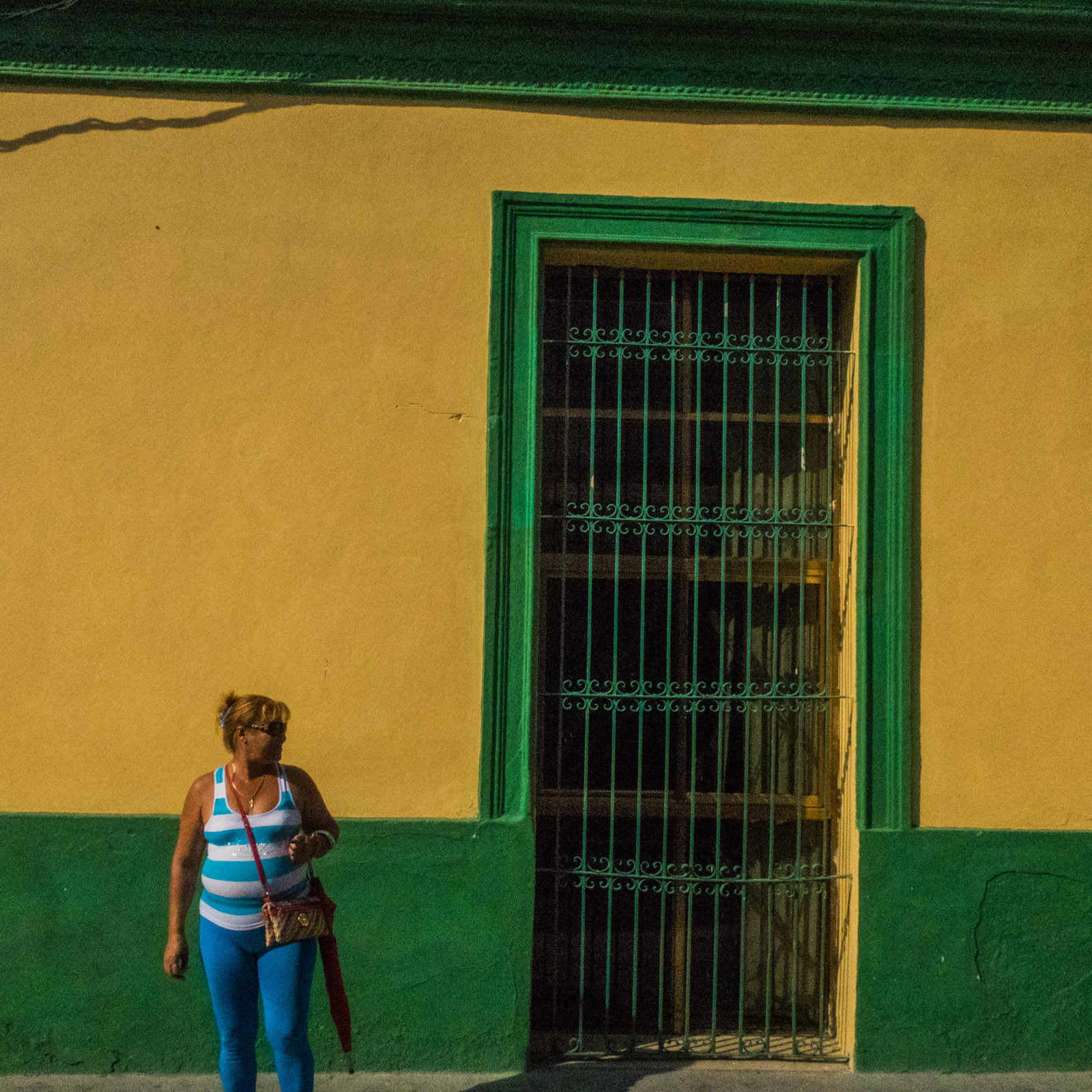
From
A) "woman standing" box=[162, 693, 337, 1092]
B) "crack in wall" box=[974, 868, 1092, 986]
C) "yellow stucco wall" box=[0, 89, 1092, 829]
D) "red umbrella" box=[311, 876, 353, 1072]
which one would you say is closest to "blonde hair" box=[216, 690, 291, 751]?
"woman standing" box=[162, 693, 337, 1092]

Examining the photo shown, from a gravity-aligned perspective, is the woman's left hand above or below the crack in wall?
above

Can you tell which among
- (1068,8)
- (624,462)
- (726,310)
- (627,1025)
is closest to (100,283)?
(624,462)

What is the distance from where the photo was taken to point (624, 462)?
13.8 feet

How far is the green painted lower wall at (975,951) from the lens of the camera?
394 cm

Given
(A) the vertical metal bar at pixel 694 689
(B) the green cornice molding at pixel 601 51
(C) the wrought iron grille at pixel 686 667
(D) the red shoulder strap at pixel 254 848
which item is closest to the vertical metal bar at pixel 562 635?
(C) the wrought iron grille at pixel 686 667

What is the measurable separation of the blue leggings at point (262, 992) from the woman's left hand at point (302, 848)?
213mm

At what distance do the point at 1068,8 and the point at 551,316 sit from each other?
2.18 m

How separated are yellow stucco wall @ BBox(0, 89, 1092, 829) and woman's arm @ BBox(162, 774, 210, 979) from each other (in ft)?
2.45

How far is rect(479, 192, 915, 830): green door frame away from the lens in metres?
3.96

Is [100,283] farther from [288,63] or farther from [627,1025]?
[627,1025]

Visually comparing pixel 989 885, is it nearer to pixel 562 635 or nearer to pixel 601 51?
pixel 562 635

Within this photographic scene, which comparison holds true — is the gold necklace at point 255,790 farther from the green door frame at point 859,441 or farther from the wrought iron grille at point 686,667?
the wrought iron grille at point 686,667

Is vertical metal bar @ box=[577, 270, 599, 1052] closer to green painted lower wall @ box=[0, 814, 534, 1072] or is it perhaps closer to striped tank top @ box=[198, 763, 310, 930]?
green painted lower wall @ box=[0, 814, 534, 1072]

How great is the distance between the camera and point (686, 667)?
164 inches
